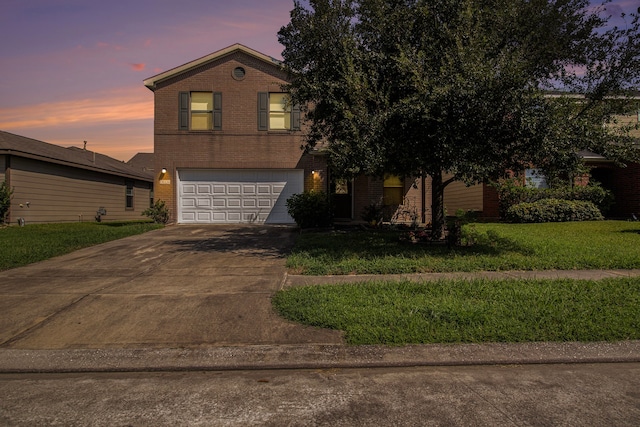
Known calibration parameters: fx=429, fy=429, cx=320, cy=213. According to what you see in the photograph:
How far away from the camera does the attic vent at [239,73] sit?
59.0ft

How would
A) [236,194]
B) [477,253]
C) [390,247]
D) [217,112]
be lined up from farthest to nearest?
[236,194] → [217,112] → [390,247] → [477,253]

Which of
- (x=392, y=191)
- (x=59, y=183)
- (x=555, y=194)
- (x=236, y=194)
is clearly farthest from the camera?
(x=59, y=183)

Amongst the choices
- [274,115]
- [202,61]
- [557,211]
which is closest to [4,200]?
[202,61]

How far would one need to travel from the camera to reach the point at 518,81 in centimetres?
773

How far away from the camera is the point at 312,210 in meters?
14.5

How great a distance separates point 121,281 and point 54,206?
47.1 feet

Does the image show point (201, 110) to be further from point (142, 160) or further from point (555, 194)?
point (142, 160)

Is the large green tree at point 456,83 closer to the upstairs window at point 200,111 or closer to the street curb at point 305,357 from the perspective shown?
the street curb at point 305,357

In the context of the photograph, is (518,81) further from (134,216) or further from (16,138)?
(134,216)

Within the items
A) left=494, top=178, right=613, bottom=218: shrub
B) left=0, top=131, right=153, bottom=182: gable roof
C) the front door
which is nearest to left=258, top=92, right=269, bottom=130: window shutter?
the front door

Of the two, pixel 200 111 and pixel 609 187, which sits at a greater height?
pixel 200 111

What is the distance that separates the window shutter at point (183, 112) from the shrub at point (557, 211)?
1352 centimetres

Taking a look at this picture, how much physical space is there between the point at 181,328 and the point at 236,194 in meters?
13.4

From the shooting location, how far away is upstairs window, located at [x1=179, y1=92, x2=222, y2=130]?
1781 centimetres
